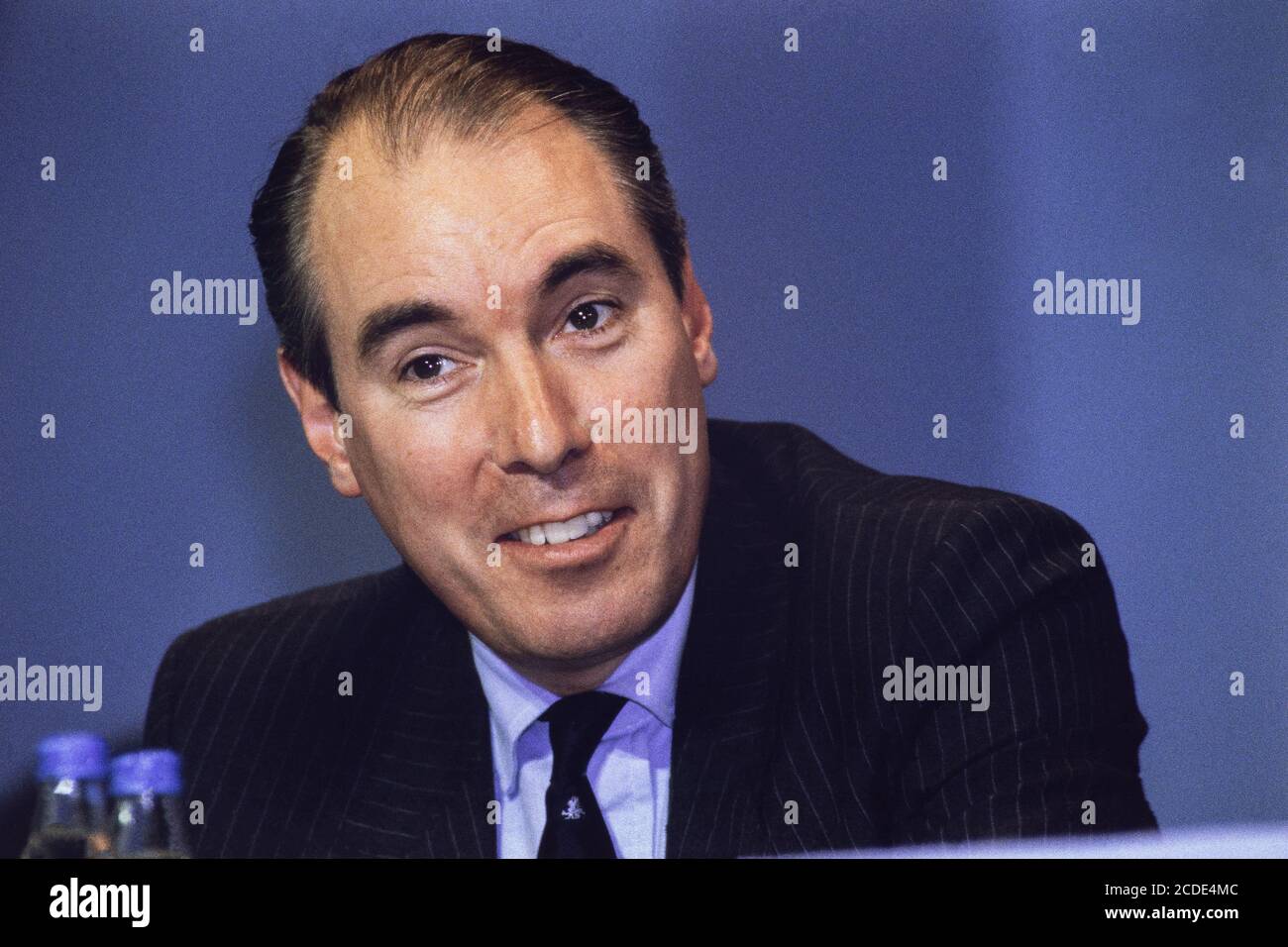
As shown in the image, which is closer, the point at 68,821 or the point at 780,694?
the point at 780,694

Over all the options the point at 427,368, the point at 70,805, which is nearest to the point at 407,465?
the point at 427,368

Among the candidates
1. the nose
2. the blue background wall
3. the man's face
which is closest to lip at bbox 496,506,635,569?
the man's face

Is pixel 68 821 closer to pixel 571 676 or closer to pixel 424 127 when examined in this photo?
pixel 571 676

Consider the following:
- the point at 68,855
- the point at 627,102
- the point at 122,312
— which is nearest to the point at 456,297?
the point at 627,102

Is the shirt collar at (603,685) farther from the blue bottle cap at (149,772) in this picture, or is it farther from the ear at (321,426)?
the blue bottle cap at (149,772)

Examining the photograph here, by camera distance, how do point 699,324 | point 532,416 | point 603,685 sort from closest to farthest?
point 532,416 → point 603,685 → point 699,324

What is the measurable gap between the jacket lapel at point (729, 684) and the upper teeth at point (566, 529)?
0.64 feet

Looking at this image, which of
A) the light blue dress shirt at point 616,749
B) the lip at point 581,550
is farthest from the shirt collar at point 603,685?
the lip at point 581,550

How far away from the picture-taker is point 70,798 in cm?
257

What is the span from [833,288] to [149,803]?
1473 millimetres

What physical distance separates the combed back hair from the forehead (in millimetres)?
29

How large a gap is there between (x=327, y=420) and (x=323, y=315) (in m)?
0.18

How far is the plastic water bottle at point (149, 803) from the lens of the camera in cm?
254

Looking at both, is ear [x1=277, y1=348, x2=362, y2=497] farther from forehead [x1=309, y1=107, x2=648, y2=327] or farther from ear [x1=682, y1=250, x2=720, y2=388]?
ear [x1=682, y1=250, x2=720, y2=388]
